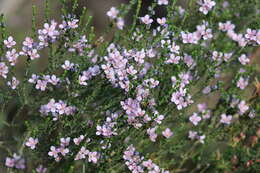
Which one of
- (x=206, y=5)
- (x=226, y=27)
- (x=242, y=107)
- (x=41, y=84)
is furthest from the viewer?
(x=226, y=27)

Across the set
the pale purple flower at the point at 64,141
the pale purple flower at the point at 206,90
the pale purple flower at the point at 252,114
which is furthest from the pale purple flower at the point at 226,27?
the pale purple flower at the point at 64,141

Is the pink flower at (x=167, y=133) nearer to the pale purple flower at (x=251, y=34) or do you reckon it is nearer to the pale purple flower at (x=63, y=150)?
the pale purple flower at (x=63, y=150)

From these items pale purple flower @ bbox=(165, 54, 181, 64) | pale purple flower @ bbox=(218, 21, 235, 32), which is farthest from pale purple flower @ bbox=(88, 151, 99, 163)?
pale purple flower @ bbox=(218, 21, 235, 32)

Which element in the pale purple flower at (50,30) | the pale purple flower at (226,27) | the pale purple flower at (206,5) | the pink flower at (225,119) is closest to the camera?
the pale purple flower at (50,30)

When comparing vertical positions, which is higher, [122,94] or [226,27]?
[226,27]

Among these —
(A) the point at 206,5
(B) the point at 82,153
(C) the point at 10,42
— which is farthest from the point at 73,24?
(A) the point at 206,5

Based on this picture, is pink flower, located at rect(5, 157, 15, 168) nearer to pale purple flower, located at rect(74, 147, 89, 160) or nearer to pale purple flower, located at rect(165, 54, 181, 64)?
pale purple flower, located at rect(74, 147, 89, 160)

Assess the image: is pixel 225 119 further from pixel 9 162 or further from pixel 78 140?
pixel 9 162

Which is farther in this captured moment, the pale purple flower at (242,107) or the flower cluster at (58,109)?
the pale purple flower at (242,107)

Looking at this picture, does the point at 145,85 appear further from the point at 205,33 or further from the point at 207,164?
the point at 207,164

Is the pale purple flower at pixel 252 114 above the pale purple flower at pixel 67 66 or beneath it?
beneath

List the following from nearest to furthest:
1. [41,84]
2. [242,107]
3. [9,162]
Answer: [41,84], [9,162], [242,107]
